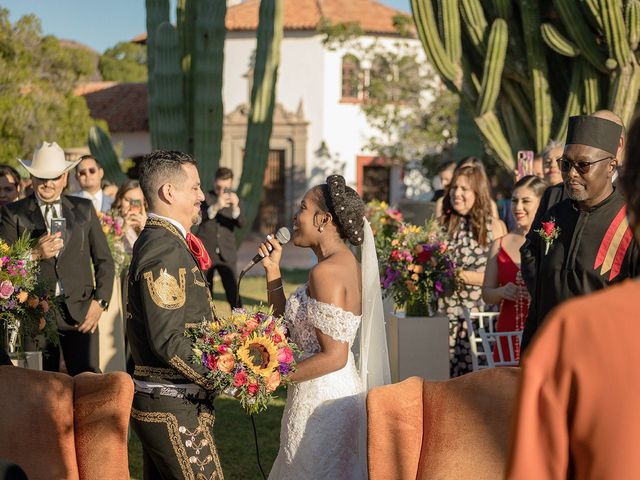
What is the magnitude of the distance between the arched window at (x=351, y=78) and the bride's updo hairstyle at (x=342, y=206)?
30.3 metres

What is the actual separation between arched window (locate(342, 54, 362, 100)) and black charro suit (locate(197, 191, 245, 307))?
73.9 feet

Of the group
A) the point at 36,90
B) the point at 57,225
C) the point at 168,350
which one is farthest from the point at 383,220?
the point at 36,90

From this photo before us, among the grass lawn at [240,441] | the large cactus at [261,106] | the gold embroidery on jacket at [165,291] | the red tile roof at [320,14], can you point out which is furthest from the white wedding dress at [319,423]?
the red tile roof at [320,14]

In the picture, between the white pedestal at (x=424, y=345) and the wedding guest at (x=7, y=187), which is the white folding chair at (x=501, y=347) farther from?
the wedding guest at (x=7, y=187)

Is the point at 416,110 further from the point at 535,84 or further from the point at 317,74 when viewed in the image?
the point at 535,84

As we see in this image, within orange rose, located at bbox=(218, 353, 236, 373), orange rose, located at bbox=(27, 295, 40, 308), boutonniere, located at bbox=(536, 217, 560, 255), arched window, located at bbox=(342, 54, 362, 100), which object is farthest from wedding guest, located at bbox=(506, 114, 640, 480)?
arched window, located at bbox=(342, 54, 362, 100)

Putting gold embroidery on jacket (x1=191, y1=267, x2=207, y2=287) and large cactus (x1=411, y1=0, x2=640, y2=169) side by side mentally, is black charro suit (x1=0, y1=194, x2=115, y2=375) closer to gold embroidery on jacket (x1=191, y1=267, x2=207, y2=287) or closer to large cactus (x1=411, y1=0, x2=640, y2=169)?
gold embroidery on jacket (x1=191, y1=267, x2=207, y2=287)

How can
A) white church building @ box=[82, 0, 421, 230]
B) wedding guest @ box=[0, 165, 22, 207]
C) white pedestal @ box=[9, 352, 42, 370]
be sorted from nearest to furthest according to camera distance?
white pedestal @ box=[9, 352, 42, 370] < wedding guest @ box=[0, 165, 22, 207] < white church building @ box=[82, 0, 421, 230]

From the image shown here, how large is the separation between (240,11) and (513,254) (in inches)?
1312

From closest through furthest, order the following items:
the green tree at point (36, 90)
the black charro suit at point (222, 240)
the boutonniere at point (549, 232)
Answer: the boutonniere at point (549, 232) < the black charro suit at point (222, 240) < the green tree at point (36, 90)

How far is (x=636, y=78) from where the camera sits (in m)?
13.3

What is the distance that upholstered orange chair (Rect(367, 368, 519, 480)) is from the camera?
13.0ft

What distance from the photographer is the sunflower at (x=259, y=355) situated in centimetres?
388

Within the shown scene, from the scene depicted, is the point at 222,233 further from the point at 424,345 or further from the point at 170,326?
the point at 170,326
